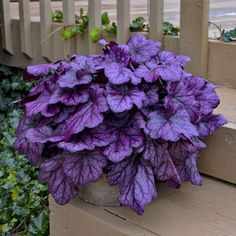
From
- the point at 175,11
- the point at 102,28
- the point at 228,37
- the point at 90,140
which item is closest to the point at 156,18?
the point at 228,37

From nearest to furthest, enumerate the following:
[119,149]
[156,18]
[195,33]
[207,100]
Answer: [119,149] → [207,100] → [195,33] → [156,18]

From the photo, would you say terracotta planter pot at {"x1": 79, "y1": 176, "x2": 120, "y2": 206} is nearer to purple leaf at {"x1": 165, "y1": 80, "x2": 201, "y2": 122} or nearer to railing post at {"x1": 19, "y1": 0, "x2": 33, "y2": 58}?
purple leaf at {"x1": 165, "y1": 80, "x2": 201, "y2": 122}

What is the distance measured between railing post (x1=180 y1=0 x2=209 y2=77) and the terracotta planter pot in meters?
0.67

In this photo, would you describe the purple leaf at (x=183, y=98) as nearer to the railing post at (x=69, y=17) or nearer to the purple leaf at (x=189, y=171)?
the purple leaf at (x=189, y=171)

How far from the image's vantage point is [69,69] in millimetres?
1841

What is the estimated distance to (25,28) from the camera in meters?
3.28

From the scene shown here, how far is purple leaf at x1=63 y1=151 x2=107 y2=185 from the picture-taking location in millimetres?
1687

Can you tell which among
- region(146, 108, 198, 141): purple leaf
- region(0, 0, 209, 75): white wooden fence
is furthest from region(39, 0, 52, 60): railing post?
region(146, 108, 198, 141): purple leaf

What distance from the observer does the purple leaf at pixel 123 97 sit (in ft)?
5.51

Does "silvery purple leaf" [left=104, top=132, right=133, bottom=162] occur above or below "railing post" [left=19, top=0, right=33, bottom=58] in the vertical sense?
below

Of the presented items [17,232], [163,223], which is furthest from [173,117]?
[17,232]

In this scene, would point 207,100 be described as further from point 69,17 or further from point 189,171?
point 69,17

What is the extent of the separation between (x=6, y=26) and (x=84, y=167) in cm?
195

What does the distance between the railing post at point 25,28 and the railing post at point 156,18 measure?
3.48 ft
